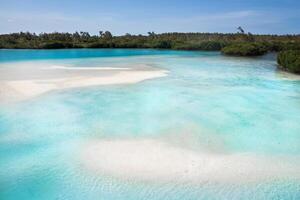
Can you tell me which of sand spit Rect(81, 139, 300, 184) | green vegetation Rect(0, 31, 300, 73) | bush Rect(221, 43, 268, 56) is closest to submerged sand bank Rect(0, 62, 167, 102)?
sand spit Rect(81, 139, 300, 184)

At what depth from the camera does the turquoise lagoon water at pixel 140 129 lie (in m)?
4.93

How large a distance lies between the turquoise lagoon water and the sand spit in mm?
236

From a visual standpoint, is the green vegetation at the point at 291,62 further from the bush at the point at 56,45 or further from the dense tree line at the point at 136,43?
the bush at the point at 56,45

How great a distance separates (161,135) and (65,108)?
12.2ft

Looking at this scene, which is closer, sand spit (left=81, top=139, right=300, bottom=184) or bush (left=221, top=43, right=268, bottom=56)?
sand spit (left=81, top=139, right=300, bottom=184)

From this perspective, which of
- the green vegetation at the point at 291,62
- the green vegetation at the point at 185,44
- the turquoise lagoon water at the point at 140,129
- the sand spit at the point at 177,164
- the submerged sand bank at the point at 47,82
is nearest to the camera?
the turquoise lagoon water at the point at 140,129

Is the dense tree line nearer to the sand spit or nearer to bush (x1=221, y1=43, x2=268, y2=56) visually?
bush (x1=221, y1=43, x2=268, y2=56)

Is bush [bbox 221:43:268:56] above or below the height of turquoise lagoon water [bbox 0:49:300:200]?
above

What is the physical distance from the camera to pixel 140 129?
782 centimetres

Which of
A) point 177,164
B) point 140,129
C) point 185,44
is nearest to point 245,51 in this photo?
point 185,44

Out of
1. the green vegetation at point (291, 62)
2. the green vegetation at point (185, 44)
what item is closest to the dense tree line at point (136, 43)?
the green vegetation at point (185, 44)

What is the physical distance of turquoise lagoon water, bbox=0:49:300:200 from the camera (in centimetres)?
493

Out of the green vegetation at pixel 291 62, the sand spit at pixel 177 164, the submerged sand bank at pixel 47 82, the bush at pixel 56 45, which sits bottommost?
the sand spit at pixel 177 164

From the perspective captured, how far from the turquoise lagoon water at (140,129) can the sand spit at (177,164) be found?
0.24 metres
